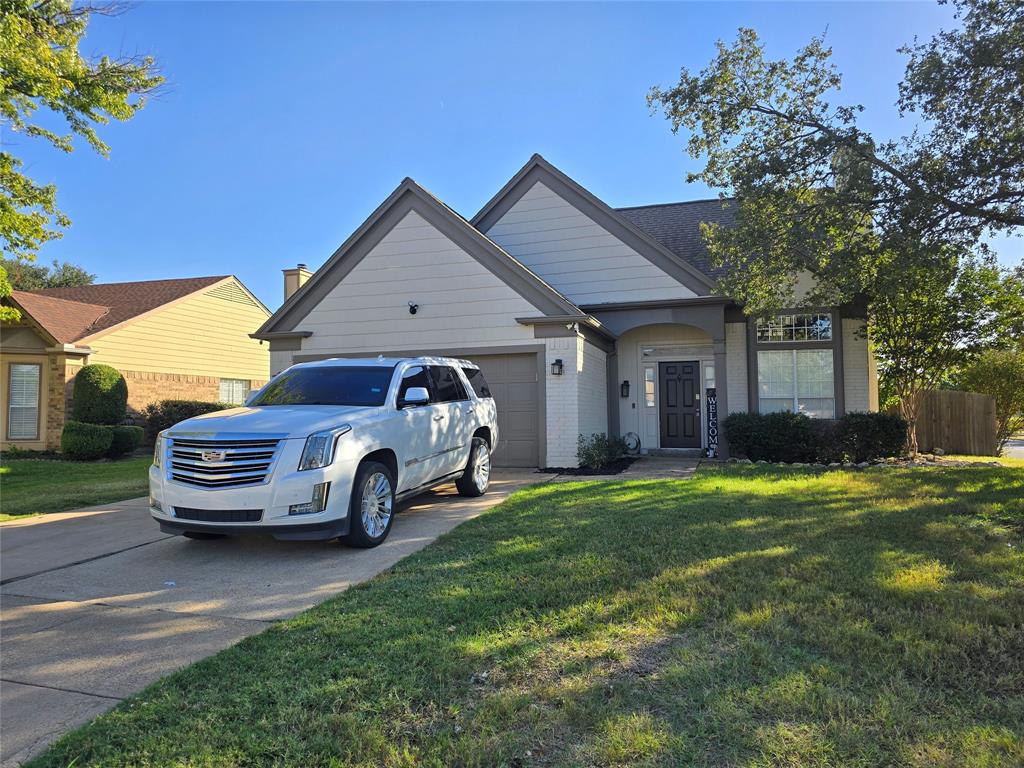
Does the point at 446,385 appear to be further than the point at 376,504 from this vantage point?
Yes

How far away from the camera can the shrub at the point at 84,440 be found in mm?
15875

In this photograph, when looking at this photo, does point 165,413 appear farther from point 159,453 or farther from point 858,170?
point 858,170

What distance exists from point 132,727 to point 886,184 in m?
9.85

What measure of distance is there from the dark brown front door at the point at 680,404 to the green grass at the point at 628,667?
8573 millimetres

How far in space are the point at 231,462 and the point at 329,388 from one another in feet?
5.98

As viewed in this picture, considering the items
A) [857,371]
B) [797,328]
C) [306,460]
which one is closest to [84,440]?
[306,460]

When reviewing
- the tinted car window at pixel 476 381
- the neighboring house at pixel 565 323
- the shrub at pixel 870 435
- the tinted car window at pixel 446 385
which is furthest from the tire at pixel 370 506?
the shrub at pixel 870 435

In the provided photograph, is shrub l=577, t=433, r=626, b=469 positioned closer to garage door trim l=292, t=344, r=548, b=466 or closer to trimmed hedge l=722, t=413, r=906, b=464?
garage door trim l=292, t=344, r=548, b=466

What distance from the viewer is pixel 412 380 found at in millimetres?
7477

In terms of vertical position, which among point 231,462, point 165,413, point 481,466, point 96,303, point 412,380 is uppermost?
point 96,303

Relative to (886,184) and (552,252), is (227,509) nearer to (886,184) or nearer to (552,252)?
(886,184)

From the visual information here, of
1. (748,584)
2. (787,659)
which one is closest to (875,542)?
(748,584)

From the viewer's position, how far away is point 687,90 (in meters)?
9.52

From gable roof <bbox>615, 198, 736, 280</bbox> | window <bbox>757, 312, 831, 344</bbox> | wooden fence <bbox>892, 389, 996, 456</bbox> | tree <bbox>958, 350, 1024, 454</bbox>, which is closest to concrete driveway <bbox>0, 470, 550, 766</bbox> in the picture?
window <bbox>757, 312, 831, 344</bbox>
